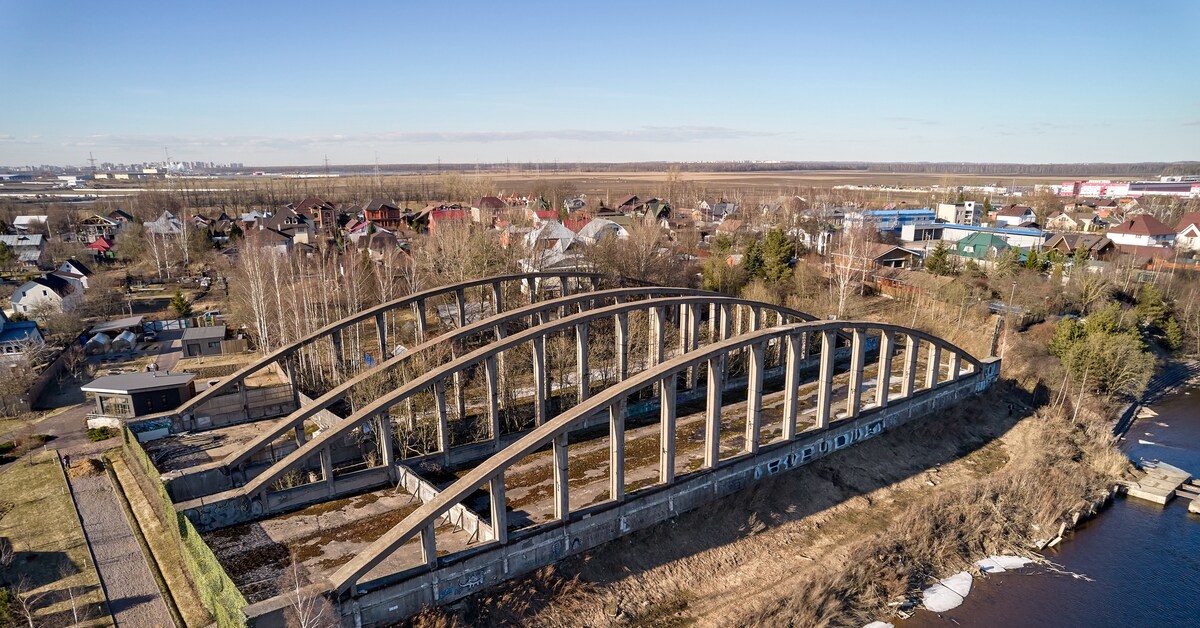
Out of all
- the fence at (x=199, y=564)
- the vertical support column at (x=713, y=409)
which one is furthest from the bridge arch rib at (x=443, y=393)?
the vertical support column at (x=713, y=409)

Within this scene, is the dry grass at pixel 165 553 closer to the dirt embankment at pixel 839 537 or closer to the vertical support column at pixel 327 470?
the vertical support column at pixel 327 470

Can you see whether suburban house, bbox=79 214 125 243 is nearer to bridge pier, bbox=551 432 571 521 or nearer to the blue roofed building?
bridge pier, bbox=551 432 571 521

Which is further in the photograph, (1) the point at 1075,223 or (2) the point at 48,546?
(1) the point at 1075,223

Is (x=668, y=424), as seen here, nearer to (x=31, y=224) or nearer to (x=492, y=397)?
(x=492, y=397)

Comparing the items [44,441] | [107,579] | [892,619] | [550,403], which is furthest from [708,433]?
[44,441]

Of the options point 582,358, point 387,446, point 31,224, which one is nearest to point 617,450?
point 582,358

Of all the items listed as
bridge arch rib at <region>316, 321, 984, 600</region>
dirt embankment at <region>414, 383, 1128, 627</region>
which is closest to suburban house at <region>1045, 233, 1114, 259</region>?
dirt embankment at <region>414, 383, 1128, 627</region>

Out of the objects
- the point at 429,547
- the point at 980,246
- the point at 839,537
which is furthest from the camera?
the point at 980,246
